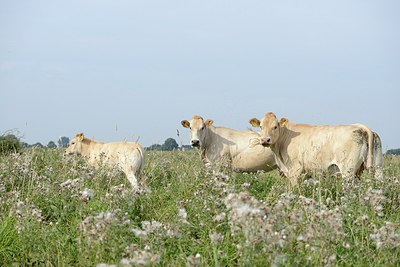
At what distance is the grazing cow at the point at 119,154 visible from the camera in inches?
553

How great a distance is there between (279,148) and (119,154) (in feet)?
13.8

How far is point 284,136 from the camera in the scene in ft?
42.7

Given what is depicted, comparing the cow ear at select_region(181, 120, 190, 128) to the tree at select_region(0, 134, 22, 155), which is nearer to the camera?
the cow ear at select_region(181, 120, 190, 128)

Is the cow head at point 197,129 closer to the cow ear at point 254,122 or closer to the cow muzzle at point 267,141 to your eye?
the cow ear at point 254,122

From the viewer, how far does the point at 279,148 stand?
13.0 meters

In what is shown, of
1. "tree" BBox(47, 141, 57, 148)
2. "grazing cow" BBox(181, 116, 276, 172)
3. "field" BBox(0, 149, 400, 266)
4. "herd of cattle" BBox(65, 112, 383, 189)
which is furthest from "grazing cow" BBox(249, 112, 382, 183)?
"tree" BBox(47, 141, 57, 148)

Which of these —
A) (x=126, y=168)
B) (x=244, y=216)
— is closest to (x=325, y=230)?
(x=244, y=216)

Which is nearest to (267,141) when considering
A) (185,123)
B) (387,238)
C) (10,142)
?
(185,123)

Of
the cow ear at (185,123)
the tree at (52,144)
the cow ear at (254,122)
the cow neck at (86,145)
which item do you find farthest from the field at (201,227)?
the tree at (52,144)

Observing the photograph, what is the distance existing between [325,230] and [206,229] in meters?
2.16

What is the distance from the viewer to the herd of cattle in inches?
444

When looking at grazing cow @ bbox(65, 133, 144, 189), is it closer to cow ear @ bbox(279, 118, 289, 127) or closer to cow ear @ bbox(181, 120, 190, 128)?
cow ear @ bbox(181, 120, 190, 128)

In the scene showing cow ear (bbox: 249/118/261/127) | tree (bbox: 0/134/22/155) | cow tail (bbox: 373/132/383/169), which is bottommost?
tree (bbox: 0/134/22/155)

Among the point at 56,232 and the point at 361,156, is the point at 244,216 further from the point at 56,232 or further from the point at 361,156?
the point at 361,156
